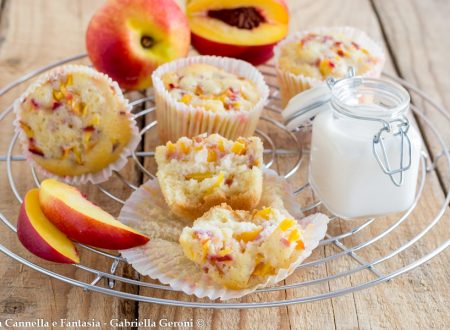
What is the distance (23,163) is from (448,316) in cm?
158

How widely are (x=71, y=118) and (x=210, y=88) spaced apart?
54 cm

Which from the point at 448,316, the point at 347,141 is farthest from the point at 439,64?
the point at 448,316

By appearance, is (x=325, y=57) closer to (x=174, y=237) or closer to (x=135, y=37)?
(x=135, y=37)

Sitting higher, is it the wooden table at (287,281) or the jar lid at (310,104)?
the jar lid at (310,104)

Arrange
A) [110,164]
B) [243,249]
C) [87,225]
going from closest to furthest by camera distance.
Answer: [243,249] → [87,225] → [110,164]

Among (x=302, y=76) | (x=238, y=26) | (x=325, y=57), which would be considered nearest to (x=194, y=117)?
(x=302, y=76)

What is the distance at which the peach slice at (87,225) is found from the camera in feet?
7.14

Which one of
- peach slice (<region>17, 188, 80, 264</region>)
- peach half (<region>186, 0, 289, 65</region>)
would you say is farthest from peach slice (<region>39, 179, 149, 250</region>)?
peach half (<region>186, 0, 289, 65</region>)

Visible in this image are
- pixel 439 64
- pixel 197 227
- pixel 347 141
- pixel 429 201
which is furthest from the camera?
pixel 439 64

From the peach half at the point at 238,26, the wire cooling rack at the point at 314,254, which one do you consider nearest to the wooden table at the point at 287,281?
the wire cooling rack at the point at 314,254

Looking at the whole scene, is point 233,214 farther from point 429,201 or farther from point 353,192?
point 429,201

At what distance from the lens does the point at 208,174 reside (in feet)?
7.77

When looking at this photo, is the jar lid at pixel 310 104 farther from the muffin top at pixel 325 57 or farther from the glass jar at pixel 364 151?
the muffin top at pixel 325 57

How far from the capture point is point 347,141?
233 cm
